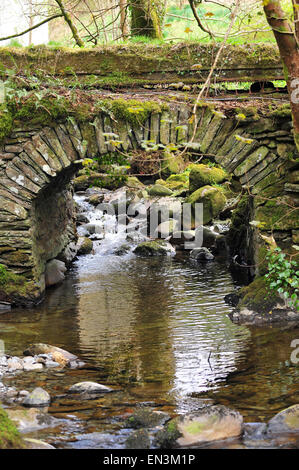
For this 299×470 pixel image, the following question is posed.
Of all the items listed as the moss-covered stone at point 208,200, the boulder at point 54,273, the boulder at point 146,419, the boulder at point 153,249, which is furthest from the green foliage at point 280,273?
the moss-covered stone at point 208,200

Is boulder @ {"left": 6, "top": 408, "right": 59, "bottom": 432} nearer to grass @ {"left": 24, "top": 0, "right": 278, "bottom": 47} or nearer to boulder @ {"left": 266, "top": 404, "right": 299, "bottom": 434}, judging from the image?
boulder @ {"left": 266, "top": 404, "right": 299, "bottom": 434}

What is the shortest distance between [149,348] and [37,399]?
5.99ft

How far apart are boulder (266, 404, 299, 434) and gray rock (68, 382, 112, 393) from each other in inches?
53.1

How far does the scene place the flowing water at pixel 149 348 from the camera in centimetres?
374

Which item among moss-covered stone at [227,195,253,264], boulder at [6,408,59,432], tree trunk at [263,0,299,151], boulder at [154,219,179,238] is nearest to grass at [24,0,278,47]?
tree trunk at [263,0,299,151]

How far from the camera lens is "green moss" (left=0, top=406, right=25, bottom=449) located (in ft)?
8.47

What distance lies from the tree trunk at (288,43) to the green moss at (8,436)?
288cm

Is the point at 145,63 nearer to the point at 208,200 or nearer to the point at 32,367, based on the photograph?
the point at 32,367

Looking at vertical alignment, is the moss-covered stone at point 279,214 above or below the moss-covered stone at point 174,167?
below

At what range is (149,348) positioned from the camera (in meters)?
5.44

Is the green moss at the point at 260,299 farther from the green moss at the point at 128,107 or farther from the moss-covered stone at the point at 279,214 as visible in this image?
the green moss at the point at 128,107

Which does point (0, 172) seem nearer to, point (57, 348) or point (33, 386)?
point (57, 348)

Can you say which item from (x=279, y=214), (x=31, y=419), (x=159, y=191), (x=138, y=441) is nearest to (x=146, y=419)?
(x=138, y=441)
